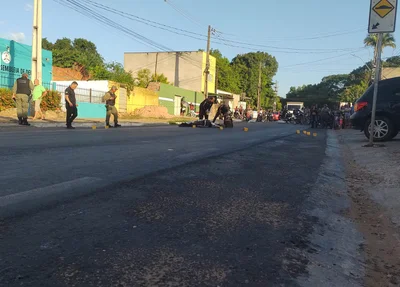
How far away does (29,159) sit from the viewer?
5.54 metres

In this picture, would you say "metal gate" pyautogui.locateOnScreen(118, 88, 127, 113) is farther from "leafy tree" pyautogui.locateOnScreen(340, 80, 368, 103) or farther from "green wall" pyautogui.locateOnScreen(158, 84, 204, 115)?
"leafy tree" pyautogui.locateOnScreen(340, 80, 368, 103)

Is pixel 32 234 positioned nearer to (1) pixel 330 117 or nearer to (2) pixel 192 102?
(1) pixel 330 117

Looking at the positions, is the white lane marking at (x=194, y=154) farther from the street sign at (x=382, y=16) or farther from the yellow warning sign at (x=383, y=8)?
the yellow warning sign at (x=383, y=8)

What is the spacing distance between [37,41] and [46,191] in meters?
16.7

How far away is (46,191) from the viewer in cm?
365

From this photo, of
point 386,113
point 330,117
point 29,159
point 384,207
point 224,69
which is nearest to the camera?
point 384,207

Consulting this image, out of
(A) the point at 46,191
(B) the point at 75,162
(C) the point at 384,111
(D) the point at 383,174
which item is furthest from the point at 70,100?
(D) the point at 383,174

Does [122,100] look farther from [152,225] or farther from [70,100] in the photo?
[152,225]

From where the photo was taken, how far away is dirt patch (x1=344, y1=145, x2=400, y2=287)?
7.63 feet

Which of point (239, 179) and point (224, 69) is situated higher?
point (224, 69)

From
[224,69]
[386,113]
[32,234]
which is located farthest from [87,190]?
[224,69]

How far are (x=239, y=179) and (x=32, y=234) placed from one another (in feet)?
9.42

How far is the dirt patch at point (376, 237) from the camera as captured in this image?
232cm

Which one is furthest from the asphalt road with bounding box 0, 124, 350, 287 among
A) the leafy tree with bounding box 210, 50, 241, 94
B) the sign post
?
the leafy tree with bounding box 210, 50, 241, 94
